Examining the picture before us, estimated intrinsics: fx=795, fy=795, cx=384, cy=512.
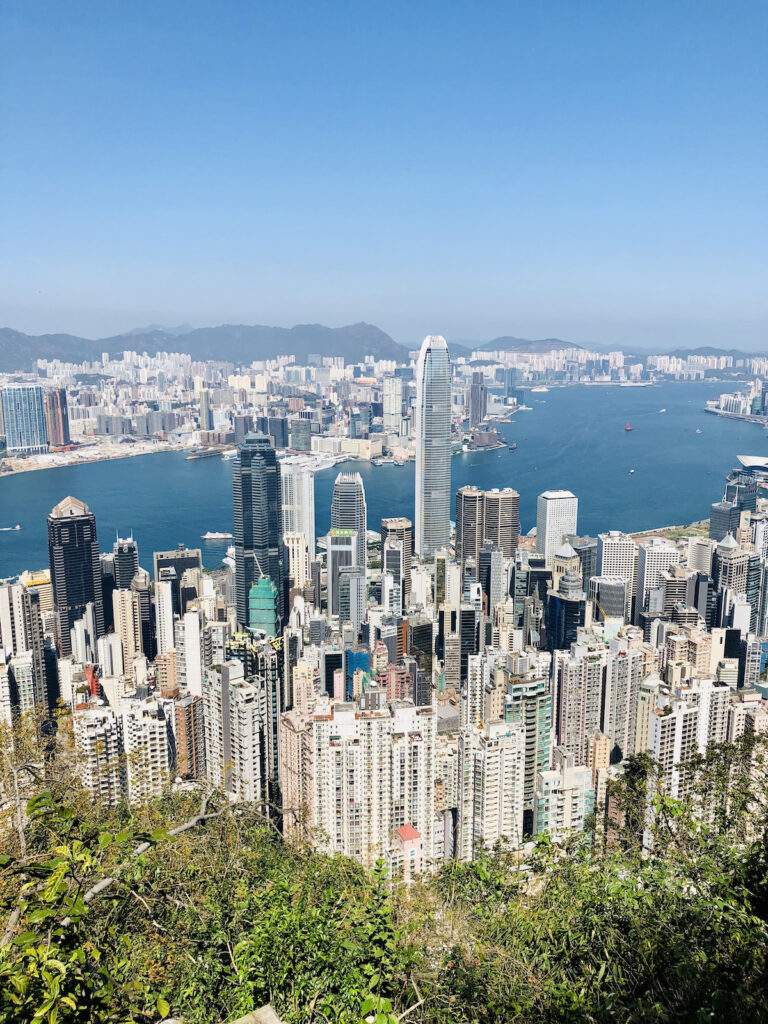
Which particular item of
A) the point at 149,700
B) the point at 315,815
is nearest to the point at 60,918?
the point at 315,815

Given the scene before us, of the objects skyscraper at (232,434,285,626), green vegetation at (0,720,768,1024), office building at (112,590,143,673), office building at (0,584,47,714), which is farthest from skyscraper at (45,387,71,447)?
green vegetation at (0,720,768,1024)

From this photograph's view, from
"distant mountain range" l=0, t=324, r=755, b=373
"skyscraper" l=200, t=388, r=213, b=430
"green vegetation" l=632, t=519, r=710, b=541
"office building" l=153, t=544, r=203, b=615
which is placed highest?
"distant mountain range" l=0, t=324, r=755, b=373

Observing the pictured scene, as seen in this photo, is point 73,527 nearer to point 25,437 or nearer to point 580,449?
point 25,437

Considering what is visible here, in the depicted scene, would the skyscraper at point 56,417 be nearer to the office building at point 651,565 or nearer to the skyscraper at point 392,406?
the skyscraper at point 392,406

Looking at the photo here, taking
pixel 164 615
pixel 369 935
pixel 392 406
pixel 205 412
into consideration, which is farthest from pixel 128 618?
pixel 392 406

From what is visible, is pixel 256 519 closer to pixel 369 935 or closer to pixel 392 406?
pixel 369 935

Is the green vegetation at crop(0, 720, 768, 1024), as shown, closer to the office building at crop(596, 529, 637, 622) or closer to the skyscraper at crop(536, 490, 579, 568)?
the office building at crop(596, 529, 637, 622)
